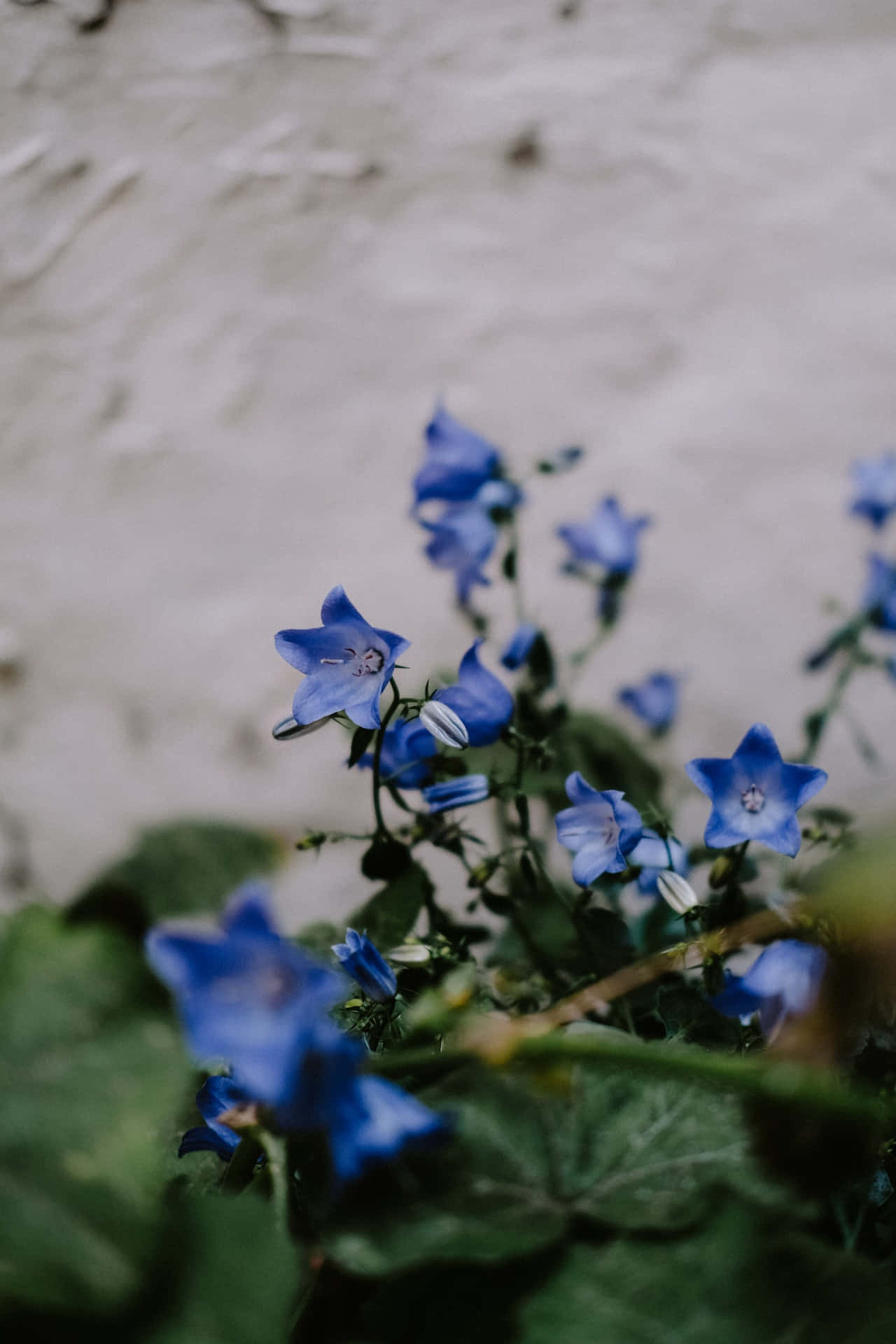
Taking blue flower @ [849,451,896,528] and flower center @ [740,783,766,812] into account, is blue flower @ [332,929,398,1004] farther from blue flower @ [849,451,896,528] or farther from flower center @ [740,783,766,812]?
blue flower @ [849,451,896,528]

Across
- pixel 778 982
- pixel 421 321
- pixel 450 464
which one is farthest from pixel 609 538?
pixel 421 321

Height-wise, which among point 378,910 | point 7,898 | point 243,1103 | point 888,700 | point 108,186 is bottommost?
point 7,898

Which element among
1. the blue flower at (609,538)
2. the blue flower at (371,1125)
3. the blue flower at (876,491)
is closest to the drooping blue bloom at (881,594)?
the blue flower at (876,491)

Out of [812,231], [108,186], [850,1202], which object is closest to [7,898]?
[108,186]

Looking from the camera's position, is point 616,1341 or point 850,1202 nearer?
point 616,1341

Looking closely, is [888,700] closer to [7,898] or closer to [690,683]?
[690,683]
